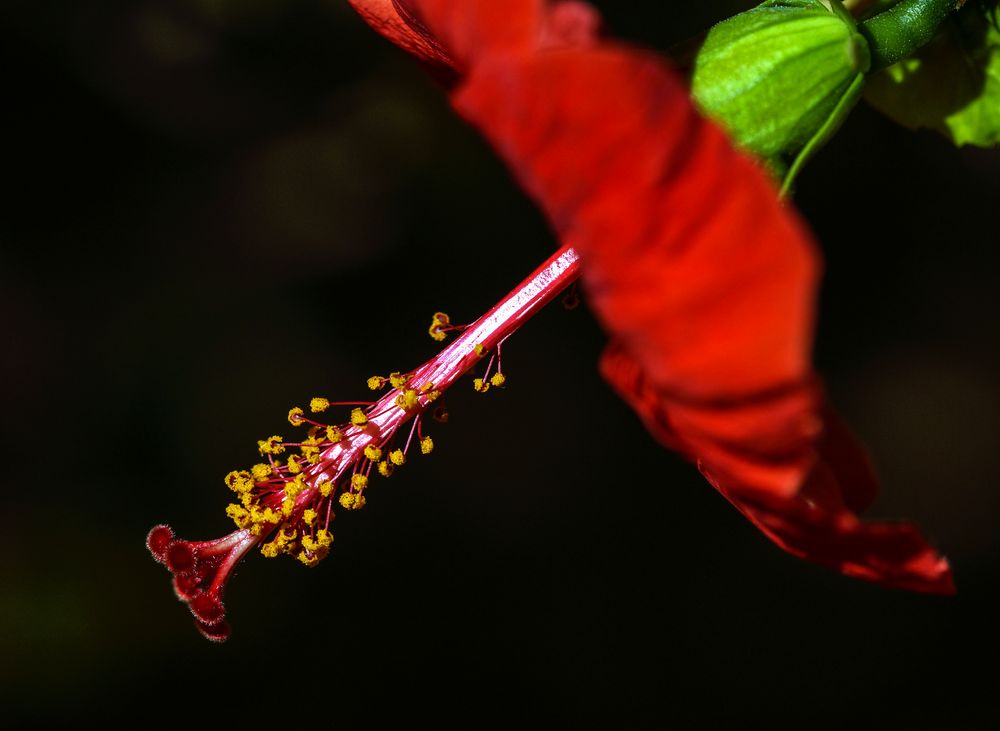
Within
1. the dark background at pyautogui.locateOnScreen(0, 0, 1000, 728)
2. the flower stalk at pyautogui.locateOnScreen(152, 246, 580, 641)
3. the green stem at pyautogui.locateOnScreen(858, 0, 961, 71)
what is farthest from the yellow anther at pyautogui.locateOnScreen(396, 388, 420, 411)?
the dark background at pyautogui.locateOnScreen(0, 0, 1000, 728)

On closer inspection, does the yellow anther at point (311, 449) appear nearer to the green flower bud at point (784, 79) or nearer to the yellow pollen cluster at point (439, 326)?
the yellow pollen cluster at point (439, 326)

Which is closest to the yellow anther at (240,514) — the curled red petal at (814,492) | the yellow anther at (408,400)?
the yellow anther at (408,400)

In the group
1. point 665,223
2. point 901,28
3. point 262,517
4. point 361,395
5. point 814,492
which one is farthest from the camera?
point 361,395

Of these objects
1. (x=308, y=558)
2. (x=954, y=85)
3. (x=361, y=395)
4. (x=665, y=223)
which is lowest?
(x=361, y=395)

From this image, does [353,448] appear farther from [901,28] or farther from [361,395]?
[361,395]

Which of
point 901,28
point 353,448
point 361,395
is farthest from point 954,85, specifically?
point 361,395

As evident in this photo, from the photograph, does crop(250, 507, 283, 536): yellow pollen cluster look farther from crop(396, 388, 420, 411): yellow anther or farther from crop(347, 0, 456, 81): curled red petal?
crop(347, 0, 456, 81): curled red petal

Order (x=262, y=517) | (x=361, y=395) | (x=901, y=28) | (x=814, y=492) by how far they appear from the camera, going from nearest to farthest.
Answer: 1. (x=814, y=492)
2. (x=901, y=28)
3. (x=262, y=517)
4. (x=361, y=395)
